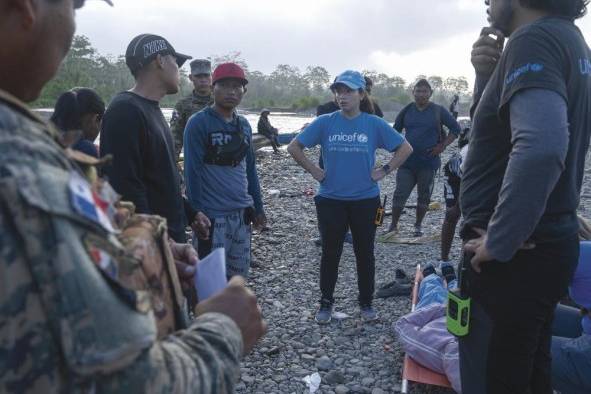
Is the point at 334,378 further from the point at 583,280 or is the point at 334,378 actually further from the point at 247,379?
the point at 583,280

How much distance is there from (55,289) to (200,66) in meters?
5.75

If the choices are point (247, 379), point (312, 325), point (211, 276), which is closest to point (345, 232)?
point (312, 325)

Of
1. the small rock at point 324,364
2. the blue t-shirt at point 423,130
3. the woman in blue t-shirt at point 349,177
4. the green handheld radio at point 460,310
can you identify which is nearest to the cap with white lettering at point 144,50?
the woman in blue t-shirt at point 349,177

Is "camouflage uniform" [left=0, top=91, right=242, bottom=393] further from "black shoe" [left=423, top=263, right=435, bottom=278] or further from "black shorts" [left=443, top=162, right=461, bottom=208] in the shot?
"black shorts" [left=443, top=162, right=461, bottom=208]

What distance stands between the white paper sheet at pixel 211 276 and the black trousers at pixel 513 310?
3.96 feet

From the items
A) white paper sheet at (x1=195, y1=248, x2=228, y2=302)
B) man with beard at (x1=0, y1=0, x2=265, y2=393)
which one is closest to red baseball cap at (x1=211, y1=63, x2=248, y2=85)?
white paper sheet at (x1=195, y1=248, x2=228, y2=302)

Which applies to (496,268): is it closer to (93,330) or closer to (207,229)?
(93,330)

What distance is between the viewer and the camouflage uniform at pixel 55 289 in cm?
73

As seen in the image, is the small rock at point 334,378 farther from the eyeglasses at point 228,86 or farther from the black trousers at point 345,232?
the eyeglasses at point 228,86

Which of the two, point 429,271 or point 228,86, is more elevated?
point 228,86

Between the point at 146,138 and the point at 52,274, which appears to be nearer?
the point at 52,274

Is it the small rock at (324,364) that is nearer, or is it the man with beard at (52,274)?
the man with beard at (52,274)

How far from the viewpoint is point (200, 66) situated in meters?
6.12

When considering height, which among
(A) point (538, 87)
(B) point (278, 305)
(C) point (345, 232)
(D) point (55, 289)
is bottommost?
(B) point (278, 305)
